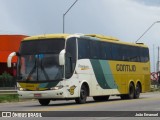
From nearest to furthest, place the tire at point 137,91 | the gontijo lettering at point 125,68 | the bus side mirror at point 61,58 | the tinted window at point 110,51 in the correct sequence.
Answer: the bus side mirror at point 61,58, the tinted window at point 110,51, the gontijo lettering at point 125,68, the tire at point 137,91

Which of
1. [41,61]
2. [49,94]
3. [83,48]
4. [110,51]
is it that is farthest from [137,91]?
[41,61]

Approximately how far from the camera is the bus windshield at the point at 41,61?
26.4 meters

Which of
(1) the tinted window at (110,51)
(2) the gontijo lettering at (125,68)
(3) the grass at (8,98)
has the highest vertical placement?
(1) the tinted window at (110,51)

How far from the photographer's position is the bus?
86.5 feet

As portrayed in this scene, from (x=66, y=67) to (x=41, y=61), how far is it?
1240 mm

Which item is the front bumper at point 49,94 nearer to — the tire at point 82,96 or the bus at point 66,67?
the bus at point 66,67

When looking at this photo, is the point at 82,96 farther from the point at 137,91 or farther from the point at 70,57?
the point at 137,91

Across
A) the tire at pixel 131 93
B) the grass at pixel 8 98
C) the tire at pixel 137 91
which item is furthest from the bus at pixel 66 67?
the grass at pixel 8 98

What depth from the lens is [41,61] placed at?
26562mm

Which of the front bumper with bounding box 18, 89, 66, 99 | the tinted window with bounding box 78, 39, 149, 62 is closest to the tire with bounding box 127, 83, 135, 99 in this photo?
the tinted window with bounding box 78, 39, 149, 62

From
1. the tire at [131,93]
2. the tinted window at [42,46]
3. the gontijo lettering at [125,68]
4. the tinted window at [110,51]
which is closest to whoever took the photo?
the tinted window at [42,46]

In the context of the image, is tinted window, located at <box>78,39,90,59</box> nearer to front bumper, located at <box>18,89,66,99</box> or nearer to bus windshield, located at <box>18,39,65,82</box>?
bus windshield, located at <box>18,39,65,82</box>

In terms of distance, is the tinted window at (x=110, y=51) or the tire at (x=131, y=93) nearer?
the tinted window at (x=110, y=51)

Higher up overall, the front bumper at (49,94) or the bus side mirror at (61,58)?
the bus side mirror at (61,58)
